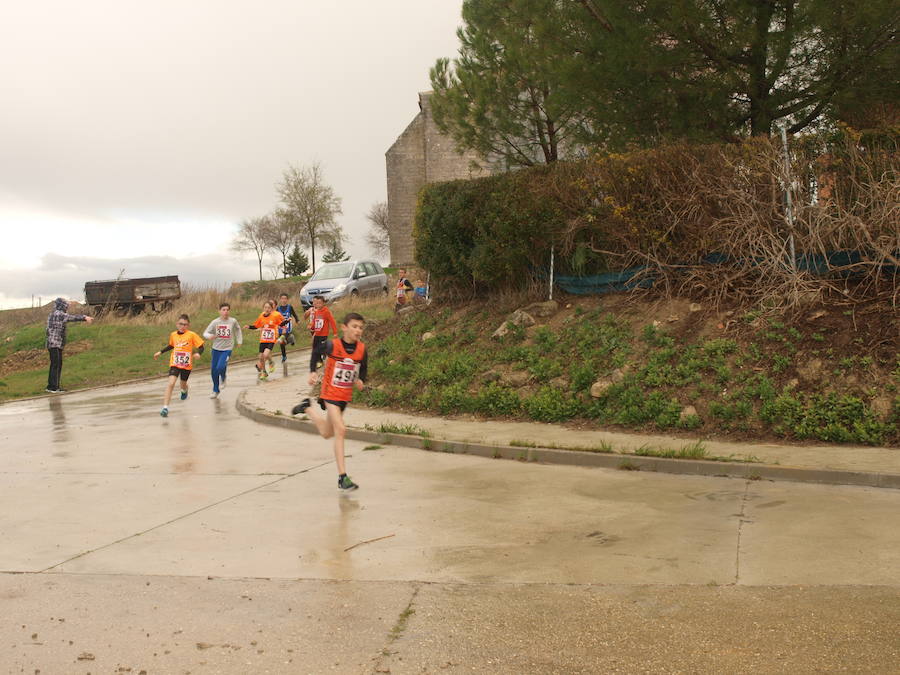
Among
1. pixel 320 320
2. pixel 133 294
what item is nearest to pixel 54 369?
pixel 320 320

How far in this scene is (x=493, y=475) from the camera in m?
9.11

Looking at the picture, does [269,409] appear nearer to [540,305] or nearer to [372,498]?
[540,305]

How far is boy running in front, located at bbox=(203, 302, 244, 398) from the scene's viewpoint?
17453mm

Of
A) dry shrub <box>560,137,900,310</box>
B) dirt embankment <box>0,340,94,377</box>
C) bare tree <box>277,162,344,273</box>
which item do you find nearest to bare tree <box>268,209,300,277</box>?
bare tree <box>277,162,344,273</box>

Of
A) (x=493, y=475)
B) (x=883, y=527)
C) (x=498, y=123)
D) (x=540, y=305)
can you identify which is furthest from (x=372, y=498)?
(x=498, y=123)

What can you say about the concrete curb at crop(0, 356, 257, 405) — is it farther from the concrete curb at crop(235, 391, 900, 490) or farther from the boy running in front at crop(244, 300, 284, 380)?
the concrete curb at crop(235, 391, 900, 490)

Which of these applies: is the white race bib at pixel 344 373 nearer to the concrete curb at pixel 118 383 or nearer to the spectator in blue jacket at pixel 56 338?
the concrete curb at pixel 118 383

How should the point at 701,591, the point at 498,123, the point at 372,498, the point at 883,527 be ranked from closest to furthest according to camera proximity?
the point at 701,591 → the point at 883,527 → the point at 372,498 → the point at 498,123

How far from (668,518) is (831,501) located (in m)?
1.57

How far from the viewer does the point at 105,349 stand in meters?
27.6

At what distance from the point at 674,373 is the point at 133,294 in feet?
97.5

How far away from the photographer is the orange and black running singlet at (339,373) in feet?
29.1

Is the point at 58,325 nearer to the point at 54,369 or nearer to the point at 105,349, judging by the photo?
the point at 54,369

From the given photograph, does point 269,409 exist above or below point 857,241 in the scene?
below
